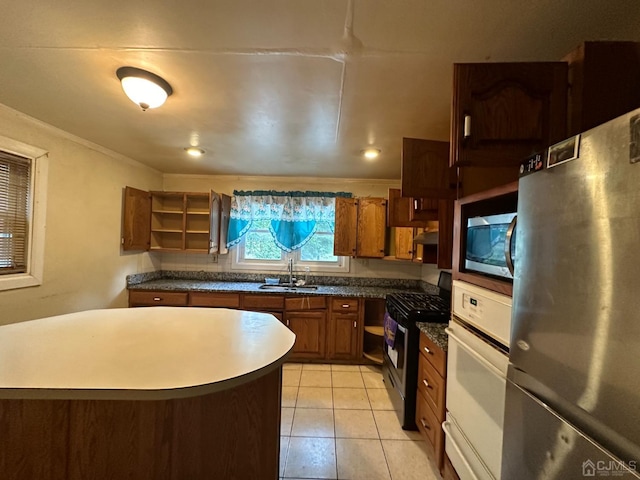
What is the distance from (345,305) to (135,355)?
235 cm

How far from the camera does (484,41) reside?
1149 millimetres

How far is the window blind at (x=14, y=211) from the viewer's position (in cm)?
191

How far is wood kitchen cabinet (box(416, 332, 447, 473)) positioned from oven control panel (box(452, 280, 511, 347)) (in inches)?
16.4

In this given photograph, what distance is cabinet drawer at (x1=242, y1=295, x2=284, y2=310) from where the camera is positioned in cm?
313

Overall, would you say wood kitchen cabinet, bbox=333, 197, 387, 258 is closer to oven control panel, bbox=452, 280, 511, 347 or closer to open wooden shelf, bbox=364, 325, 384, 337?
open wooden shelf, bbox=364, 325, 384, 337

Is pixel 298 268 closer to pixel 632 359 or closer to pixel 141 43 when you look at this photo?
pixel 141 43

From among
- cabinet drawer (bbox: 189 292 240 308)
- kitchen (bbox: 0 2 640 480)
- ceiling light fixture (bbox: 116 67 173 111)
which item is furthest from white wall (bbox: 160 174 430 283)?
ceiling light fixture (bbox: 116 67 173 111)

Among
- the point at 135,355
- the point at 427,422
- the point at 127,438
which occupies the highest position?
the point at 135,355

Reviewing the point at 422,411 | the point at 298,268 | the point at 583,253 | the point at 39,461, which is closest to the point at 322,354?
the point at 298,268

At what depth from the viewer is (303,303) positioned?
10.3 ft

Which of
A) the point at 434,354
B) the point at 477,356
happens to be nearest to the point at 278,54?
the point at 477,356

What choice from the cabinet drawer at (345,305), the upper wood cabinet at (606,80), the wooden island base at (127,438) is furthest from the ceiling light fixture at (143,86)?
the cabinet drawer at (345,305)

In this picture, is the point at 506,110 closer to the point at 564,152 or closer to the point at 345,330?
the point at 564,152

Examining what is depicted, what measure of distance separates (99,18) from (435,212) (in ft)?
7.63
